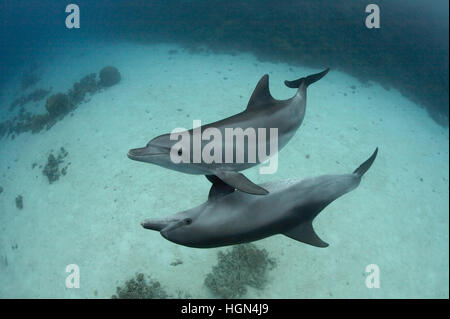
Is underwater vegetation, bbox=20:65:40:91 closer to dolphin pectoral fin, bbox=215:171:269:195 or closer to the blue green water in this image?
the blue green water

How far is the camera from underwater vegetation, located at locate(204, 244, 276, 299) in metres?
5.84

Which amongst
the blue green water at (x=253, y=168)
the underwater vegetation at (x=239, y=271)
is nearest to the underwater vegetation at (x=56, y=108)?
the blue green water at (x=253, y=168)

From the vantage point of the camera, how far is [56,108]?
14.7 metres

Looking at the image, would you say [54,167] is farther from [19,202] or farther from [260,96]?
[260,96]

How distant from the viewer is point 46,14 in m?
70.0

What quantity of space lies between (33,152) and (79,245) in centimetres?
700

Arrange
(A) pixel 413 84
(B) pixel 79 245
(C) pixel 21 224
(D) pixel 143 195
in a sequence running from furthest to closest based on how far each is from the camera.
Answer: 1. (A) pixel 413 84
2. (C) pixel 21 224
3. (D) pixel 143 195
4. (B) pixel 79 245

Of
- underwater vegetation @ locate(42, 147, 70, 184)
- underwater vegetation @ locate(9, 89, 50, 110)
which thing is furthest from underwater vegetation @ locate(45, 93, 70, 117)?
underwater vegetation @ locate(9, 89, 50, 110)

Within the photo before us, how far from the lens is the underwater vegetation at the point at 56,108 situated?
14234mm

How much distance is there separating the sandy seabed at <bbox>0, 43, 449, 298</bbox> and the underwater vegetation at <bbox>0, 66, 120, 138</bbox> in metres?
0.96

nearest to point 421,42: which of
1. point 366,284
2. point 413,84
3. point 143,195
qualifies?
point 413,84

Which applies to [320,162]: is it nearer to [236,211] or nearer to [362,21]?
[236,211]

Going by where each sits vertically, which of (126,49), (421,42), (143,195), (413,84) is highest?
(126,49)

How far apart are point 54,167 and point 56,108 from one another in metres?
6.13
